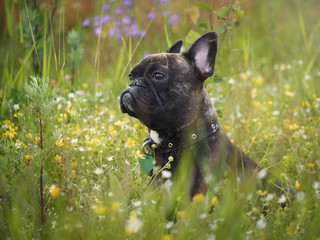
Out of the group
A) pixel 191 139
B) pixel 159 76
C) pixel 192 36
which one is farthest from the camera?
pixel 192 36

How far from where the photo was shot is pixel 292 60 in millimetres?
5734

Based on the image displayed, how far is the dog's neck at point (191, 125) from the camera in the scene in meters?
2.41

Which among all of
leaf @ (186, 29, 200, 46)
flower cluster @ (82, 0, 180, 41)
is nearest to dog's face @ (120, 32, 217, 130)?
leaf @ (186, 29, 200, 46)

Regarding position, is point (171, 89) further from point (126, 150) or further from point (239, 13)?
point (239, 13)

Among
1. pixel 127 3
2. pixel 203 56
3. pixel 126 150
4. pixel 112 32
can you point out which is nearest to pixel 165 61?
pixel 203 56

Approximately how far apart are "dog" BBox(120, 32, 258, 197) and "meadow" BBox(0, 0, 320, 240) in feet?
0.60

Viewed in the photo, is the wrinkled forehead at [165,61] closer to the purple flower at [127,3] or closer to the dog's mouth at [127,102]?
the dog's mouth at [127,102]

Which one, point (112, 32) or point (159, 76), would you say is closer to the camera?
point (159, 76)

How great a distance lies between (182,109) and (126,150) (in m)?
0.48

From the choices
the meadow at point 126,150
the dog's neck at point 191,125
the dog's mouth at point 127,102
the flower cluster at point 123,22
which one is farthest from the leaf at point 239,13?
the dog's mouth at point 127,102

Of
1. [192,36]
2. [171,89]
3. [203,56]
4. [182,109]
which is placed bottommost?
[182,109]

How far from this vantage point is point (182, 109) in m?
2.41

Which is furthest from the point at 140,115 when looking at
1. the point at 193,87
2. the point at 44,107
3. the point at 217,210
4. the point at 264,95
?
the point at 264,95

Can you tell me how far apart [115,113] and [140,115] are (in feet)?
4.20
